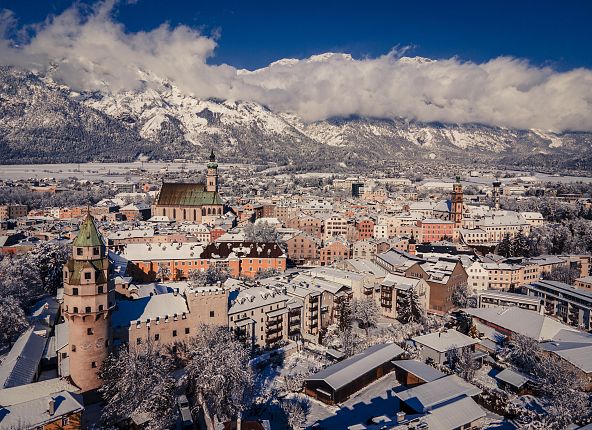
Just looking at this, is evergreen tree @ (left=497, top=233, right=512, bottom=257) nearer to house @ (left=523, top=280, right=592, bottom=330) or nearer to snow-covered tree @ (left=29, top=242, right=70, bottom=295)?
house @ (left=523, top=280, right=592, bottom=330)

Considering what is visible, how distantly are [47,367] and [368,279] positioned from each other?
32.7 m

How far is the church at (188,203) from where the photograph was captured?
370ft

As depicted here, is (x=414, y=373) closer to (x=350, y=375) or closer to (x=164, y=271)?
(x=350, y=375)

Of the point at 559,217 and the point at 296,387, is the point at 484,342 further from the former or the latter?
the point at 559,217

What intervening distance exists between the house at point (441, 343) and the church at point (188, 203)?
2859 inches

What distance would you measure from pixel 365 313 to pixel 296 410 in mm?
18392

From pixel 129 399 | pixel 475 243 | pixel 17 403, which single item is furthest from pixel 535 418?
pixel 475 243

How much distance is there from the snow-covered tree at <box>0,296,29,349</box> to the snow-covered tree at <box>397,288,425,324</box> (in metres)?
35.6

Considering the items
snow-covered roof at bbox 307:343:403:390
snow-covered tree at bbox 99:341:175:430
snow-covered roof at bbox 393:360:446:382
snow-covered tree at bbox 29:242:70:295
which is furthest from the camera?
snow-covered tree at bbox 29:242:70:295

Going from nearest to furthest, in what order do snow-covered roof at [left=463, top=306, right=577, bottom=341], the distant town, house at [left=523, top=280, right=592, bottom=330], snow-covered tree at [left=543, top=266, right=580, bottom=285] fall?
the distant town → snow-covered roof at [left=463, top=306, right=577, bottom=341] → house at [left=523, top=280, right=592, bottom=330] → snow-covered tree at [left=543, top=266, right=580, bottom=285]

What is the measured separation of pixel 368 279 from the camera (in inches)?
2233

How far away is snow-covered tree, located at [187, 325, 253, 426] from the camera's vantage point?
32.8 meters

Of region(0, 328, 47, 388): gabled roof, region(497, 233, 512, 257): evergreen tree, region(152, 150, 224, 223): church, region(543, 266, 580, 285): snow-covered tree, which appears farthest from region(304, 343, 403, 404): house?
region(152, 150, 224, 223): church

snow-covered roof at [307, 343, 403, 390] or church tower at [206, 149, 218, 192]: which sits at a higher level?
church tower at [206, 149, 218, 192]
